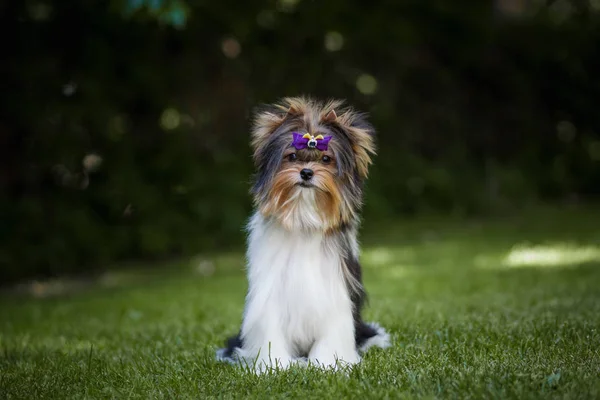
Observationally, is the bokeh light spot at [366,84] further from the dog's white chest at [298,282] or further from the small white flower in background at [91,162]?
the dog's white chest at [298,282]

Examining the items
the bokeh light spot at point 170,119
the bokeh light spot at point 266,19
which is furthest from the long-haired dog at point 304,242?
the bokeh light spot at point 266,19

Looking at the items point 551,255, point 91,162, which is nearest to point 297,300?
point 551,255

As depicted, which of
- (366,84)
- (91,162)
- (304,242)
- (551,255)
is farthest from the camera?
(366,84)

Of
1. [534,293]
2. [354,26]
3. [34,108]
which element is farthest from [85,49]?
[534,293]

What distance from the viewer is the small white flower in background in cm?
1102

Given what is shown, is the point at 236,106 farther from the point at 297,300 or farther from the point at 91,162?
the point at 297,300

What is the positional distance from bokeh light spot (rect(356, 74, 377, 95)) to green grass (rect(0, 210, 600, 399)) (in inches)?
117

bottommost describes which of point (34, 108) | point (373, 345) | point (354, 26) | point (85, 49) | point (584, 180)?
point (373, 345)

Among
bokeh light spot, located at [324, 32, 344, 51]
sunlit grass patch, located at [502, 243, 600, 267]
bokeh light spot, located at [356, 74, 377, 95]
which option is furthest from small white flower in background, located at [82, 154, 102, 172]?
sunlit grass patch, located at [502, 243, 600, 267]

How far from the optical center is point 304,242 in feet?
14.9

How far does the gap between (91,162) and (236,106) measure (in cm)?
289

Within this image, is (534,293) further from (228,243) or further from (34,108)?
(34,108)

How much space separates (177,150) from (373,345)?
7510mm

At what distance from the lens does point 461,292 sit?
860 centimetres
